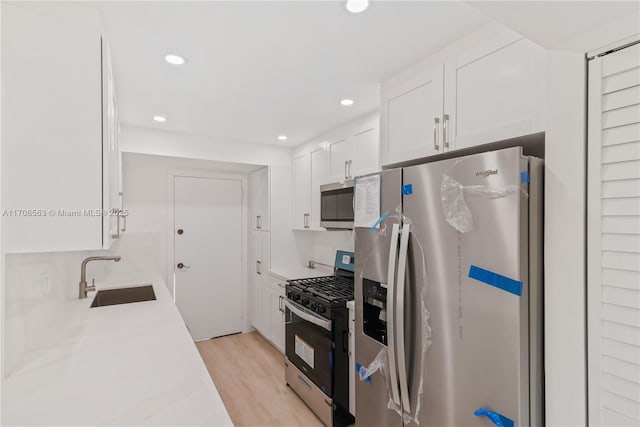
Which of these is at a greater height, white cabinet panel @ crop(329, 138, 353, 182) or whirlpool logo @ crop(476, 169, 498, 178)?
white cabinet panel @ crop(329, 138, 353, 182)

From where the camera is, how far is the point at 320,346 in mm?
2264

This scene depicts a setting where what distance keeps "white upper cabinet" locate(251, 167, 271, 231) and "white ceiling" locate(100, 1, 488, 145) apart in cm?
125

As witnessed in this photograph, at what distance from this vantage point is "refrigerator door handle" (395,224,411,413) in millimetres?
1434

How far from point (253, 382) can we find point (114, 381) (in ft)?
6.49

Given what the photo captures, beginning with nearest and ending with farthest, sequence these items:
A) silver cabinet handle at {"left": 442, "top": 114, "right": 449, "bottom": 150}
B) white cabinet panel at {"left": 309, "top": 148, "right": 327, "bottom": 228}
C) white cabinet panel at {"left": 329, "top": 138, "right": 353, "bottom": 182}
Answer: silver cabinet handle at {"left": 442, "top": 114, "right": 449, "bottom": 150}
white cabinet panel at {"left": 329, "top": 138, "right": 353, "bottom": 182}
white cabinet panel at {"left": 309, "top": 148, "right": 327, "bottom": 228}

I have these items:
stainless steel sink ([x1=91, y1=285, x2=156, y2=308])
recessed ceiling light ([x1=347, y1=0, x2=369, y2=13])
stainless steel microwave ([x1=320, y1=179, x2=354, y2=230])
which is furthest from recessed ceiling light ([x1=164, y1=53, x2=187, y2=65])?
stainless steel sink ([x1=91, y1=285, x2=156, y2=308])

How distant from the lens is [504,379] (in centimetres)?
109

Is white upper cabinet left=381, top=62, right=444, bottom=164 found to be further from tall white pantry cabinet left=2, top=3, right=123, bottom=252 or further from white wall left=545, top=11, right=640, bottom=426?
tall white pantry cabinet left=2, top=3, right=123, bottom=252

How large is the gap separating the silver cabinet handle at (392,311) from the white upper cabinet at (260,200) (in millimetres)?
2300

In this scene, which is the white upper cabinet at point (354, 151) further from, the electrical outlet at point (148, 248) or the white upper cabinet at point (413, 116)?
the electrical outlet at point (148, 248)

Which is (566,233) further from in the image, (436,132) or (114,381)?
(114,381)

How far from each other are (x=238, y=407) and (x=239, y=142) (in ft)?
8.30

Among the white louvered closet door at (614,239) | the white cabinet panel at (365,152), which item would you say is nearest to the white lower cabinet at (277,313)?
the white cabinet panel at (365,152)

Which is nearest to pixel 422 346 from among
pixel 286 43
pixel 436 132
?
pixel 436 132
